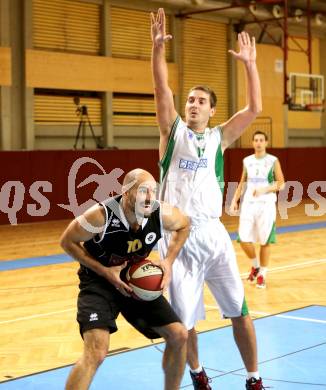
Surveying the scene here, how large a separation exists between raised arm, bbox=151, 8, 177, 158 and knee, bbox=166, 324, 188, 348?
1.18 meters

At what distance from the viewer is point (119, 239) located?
4.20 metres

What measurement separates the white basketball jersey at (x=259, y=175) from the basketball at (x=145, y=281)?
5199 mm

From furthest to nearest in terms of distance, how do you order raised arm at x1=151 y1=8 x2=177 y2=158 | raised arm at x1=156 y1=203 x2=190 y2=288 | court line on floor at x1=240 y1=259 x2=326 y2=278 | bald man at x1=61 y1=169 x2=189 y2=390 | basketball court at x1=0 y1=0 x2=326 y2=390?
court line on floor at x1=240 y1=259 x2=326 y2=278 → basketball court at x1=0 y1=0 x2=326 y2=390 → raised arm at x1=151 y1=8 x2=177 y2=158 → raised arm at x1=156 y1=203 x2=190 y2=288 → bald man at x1=61 y1=169 x2=189 y2=390

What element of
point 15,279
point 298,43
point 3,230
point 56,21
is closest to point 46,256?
point 15,279

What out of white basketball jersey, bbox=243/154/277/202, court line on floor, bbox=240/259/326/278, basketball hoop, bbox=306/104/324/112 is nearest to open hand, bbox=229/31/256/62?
white basketball jersey, bbox=243/154/277/202

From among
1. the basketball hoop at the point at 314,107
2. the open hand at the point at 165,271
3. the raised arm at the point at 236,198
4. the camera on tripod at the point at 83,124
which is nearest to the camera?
the open hand at the point at 165,271

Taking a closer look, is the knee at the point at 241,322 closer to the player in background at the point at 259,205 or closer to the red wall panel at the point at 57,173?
the player in background at the point at 259,205

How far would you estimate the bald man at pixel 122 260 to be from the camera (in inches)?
163

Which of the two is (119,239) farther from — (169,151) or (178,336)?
(169,151)

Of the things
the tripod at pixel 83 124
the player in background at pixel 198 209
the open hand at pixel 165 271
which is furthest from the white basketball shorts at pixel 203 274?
the tripod at pixel 83 124

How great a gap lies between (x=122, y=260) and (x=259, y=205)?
205 inches

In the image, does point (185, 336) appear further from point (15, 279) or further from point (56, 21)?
point (56, 21)

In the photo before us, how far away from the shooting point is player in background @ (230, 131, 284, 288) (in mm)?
9125

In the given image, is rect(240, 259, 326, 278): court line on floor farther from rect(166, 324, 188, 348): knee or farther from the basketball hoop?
the basketball hoop
